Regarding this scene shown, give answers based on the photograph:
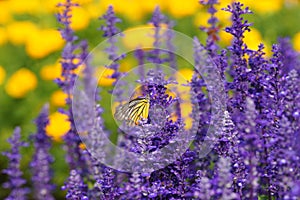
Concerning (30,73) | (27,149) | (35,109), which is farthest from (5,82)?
(27,149)

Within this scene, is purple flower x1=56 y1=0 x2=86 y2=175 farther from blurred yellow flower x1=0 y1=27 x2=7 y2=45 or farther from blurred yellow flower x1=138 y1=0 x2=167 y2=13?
blurred yellow flower x1=138 y1=0 x2=167 y2=13

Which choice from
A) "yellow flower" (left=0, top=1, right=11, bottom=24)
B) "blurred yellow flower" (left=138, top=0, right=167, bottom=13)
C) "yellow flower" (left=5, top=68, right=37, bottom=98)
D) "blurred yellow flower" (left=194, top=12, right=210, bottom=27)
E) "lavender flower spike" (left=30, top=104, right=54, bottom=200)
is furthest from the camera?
"yellow flower" (left=0, top=1, right=11, bottom=24)

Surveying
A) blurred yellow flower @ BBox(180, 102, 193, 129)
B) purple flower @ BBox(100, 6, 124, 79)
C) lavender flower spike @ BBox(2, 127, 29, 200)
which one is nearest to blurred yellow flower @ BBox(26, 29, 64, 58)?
purple flower @ BBox(100, 6, 124, 79)

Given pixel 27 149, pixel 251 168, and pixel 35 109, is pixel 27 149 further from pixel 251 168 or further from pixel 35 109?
pixel 251 168

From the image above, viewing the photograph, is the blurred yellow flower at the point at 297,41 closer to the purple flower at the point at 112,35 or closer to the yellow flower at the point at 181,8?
the yellow flower at the point at 181,8

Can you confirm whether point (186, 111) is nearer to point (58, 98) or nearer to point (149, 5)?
point (58, 98)

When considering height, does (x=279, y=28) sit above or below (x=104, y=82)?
above
